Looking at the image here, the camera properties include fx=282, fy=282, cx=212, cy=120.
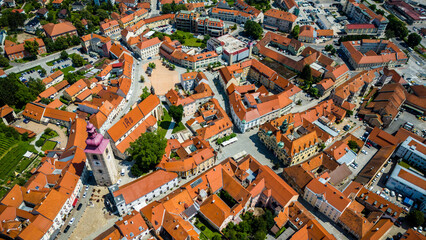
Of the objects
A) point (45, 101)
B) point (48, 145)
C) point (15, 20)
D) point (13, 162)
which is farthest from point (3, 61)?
point (13, 162)

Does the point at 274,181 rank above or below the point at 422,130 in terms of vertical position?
above

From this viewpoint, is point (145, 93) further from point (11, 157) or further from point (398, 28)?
point (398, 28)

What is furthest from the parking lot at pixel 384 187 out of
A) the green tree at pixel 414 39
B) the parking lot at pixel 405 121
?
the green tree at pixel 414 39

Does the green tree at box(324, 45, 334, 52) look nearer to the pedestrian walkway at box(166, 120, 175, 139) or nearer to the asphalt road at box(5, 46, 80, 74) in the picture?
the pedestrian walkway at box(166, 120, 175, 139)

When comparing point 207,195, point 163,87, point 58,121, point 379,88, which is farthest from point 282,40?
point 58,121

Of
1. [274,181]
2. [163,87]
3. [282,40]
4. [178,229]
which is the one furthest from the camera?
[282,40]

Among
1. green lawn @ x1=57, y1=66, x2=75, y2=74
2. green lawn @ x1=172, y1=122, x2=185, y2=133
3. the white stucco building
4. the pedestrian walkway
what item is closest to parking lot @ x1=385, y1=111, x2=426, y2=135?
green lawn @ x1=172, y1=122, x2=185, y2=133

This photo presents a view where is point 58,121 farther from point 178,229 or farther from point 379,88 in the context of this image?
point 379,88
